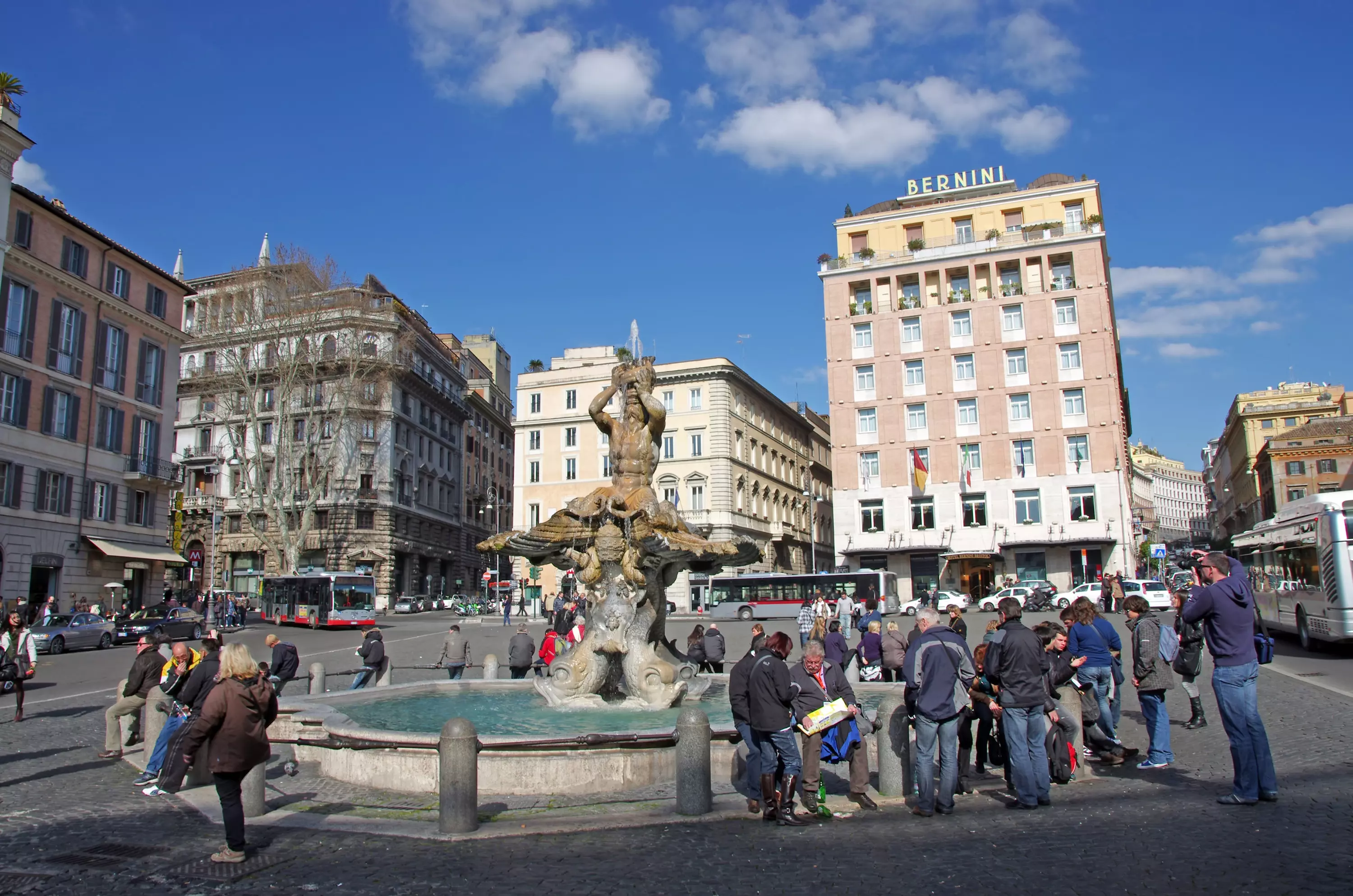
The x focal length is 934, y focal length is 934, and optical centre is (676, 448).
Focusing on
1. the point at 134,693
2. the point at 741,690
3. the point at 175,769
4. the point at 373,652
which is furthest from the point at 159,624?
the point at 741,690

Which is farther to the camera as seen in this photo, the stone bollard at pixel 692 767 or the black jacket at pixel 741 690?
the stone bollard at pixel 692 767

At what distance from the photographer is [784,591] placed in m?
46.2

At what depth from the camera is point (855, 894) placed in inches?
213

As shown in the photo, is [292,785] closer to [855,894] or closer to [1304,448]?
[855,894]

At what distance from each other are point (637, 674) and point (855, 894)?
709 centimetres

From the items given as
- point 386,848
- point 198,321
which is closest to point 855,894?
point 386,848

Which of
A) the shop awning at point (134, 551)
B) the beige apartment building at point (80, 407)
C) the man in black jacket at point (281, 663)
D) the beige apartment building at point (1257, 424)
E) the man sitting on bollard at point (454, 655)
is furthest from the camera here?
the beige apartment building at point (1257, 424)

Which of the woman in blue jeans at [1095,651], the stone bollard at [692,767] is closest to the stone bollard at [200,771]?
the stone bollard at [692,767]

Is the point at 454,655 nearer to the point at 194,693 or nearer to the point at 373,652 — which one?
the point at 373,652

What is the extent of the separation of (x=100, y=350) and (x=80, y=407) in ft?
8.55

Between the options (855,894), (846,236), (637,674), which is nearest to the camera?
(855,894)

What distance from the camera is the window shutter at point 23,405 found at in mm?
34406

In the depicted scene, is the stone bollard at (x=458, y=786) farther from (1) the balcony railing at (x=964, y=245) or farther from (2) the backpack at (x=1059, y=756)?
(1) the balcony railing at (x=964, y=245)

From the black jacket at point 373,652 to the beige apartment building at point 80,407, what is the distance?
2349 cm
